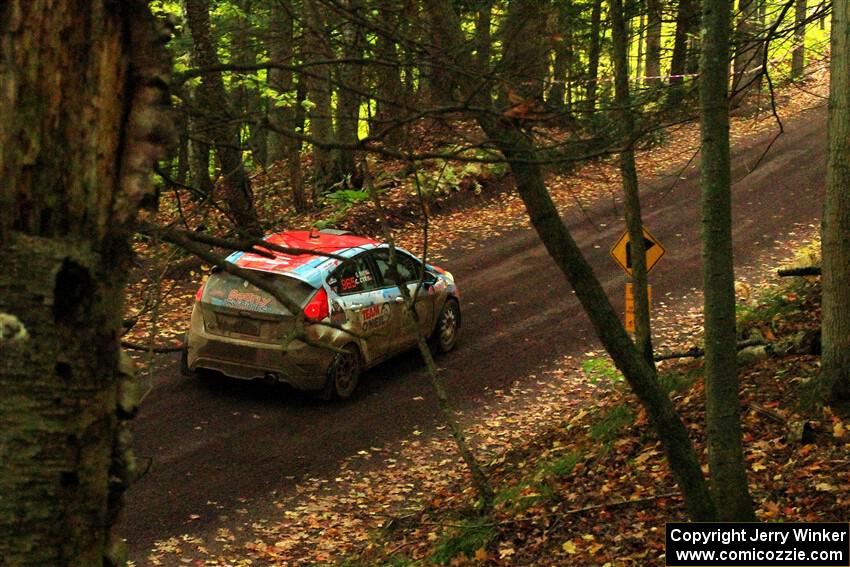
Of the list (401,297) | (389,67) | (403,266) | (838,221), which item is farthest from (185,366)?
(389,67)

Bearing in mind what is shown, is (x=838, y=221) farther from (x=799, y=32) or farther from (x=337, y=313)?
(x=799, y=32)

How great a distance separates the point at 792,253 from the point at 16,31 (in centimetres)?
1810

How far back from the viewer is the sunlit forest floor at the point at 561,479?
756cm

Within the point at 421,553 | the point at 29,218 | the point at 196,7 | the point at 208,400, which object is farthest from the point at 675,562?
the point at 196,7

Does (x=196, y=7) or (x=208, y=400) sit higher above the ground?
(x=196, y=7)

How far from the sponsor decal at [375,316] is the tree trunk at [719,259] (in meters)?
6.46

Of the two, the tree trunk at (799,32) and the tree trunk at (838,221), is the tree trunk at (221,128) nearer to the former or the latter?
the tree trunk at (838,221)

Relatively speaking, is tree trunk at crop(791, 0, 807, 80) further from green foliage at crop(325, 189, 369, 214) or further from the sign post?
green foliage at crop(325, 189, 369, 214)

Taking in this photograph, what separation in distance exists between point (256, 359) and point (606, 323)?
20.0ft

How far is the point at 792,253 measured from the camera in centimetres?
1870

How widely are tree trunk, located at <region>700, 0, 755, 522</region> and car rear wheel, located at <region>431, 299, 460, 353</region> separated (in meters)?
7.79

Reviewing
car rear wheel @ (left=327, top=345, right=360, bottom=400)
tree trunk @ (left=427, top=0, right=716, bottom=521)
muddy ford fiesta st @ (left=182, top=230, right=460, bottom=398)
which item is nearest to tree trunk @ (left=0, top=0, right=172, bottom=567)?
tree trunk @ (left=427, top=0, right=716, bottom=521)

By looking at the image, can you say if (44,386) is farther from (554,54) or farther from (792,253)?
(792,253)

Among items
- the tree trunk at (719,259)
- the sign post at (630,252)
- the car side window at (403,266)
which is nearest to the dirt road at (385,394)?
the tree trunk at (719,259)
